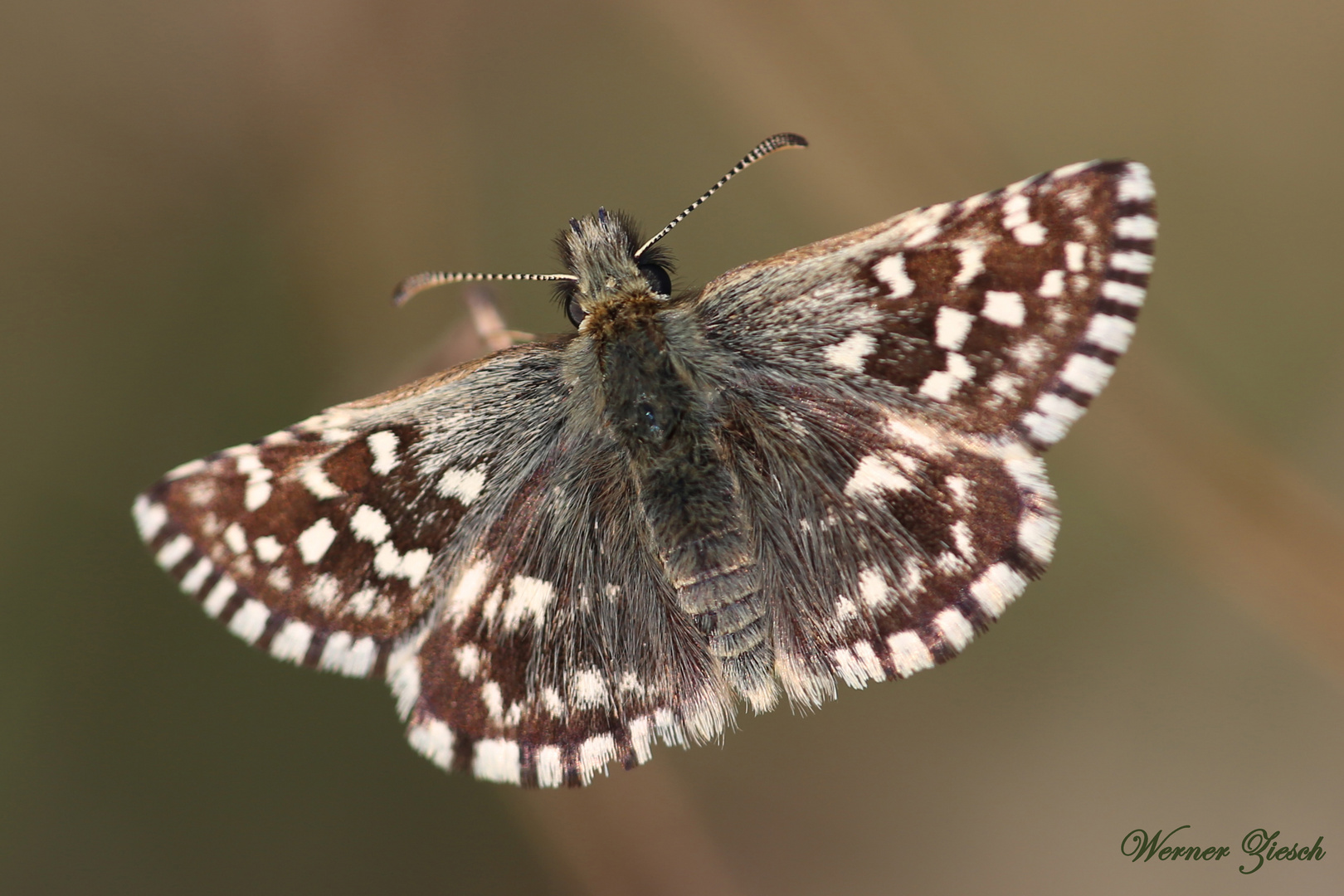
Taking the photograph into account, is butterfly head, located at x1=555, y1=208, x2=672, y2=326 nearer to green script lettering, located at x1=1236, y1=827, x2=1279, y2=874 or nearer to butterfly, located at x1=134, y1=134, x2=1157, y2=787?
butterfly, located at x1=134, y1=134, x2=1157, y2=787

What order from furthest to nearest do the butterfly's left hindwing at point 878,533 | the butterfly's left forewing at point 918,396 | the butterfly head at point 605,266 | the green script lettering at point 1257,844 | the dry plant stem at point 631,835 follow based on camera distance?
the dry plant stem at point 631,835, the green script lettering at point 1257,844, the butterfly head at point 605,266, the butterfly's left hindwing at point 878,533, the butterfly's left forewing at point 918,396

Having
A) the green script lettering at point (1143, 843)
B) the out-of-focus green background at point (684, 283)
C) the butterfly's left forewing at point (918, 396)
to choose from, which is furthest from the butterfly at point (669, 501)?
the green script lettering at point (1143, 843)

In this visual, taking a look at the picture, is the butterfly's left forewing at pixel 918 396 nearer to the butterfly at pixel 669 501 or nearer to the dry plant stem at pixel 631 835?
the butterfly at pixel 669 501

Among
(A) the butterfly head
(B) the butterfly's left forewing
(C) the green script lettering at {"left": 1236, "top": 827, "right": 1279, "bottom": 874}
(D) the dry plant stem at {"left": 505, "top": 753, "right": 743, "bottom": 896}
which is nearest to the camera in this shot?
(B) the butterfly's left forewing

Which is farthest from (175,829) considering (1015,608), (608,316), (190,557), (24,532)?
(1015,608)

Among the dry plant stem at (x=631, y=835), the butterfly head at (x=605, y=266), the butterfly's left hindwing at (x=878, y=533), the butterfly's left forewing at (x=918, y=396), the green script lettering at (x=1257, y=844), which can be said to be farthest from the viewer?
the dry plant stem at (x=631, y=835)

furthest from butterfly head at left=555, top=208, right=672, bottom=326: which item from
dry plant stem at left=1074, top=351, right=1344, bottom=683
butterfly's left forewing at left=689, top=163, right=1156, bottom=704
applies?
dry plant stem at left=1074, top=351, right=1344, bottom=683
